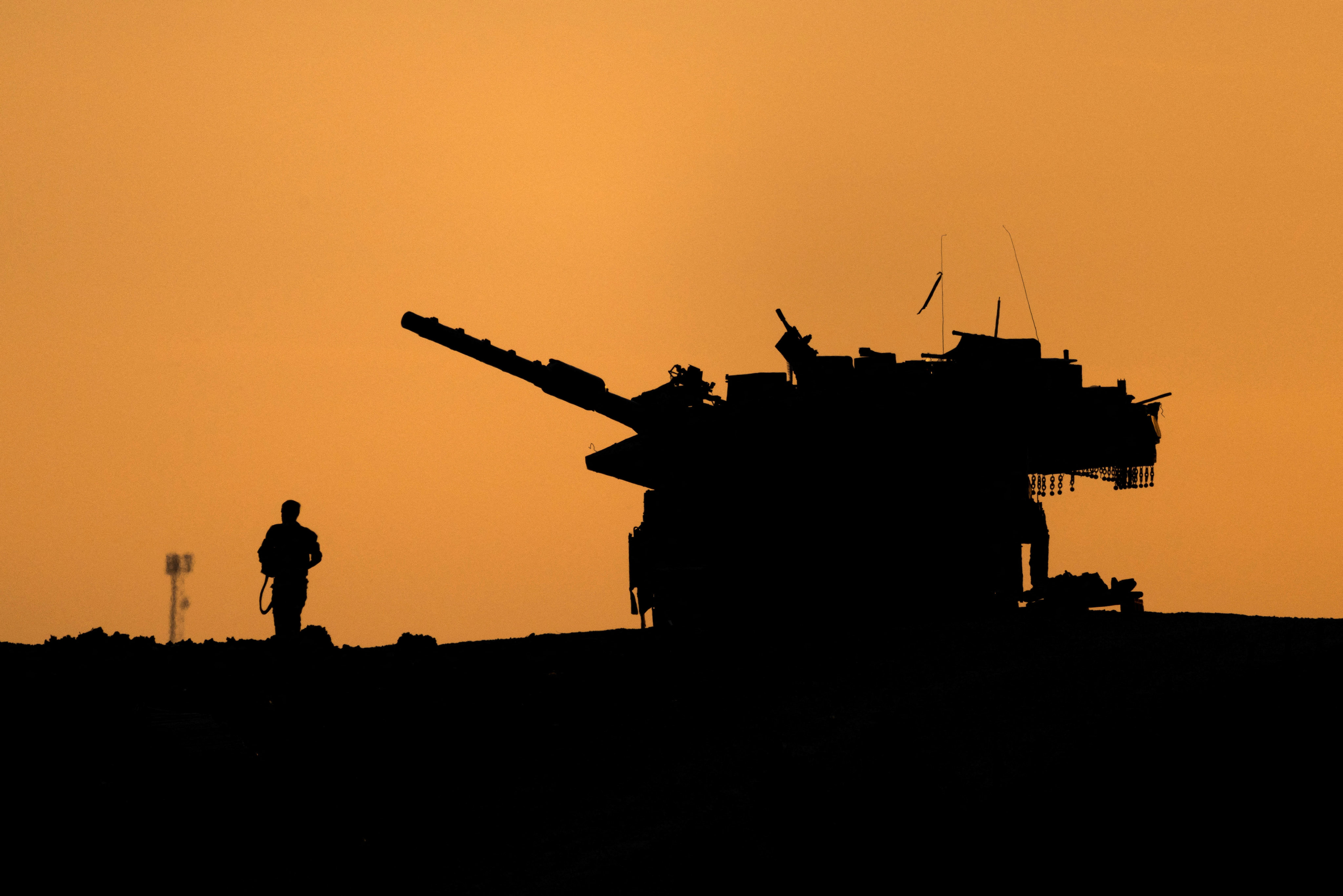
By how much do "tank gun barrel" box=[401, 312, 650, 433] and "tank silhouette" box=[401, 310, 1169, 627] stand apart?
1.20 metres

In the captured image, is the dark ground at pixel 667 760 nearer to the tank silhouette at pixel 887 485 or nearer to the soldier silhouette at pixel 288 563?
the soldier silhouette at pixel 288 563

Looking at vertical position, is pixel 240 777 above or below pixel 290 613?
below

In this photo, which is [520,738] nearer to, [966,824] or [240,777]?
[240,777]

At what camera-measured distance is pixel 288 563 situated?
16.2 meters

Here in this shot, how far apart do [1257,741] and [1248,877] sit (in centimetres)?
259

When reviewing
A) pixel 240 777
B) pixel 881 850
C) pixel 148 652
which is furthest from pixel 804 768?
pixel 148 652

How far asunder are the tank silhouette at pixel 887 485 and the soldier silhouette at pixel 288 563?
295 inches

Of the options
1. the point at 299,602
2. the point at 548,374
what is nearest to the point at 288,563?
the point at 299,602

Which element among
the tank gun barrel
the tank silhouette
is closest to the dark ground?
the tank silhouette

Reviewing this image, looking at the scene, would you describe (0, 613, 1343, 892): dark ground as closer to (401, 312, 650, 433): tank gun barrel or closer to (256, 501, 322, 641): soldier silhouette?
(256, 501, 322, 641): soldier silhouette

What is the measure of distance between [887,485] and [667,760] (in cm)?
1003

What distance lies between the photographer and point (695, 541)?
23016 millimetres

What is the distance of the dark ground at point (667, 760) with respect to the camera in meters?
9.79

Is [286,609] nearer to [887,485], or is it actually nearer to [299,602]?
[299,602]
